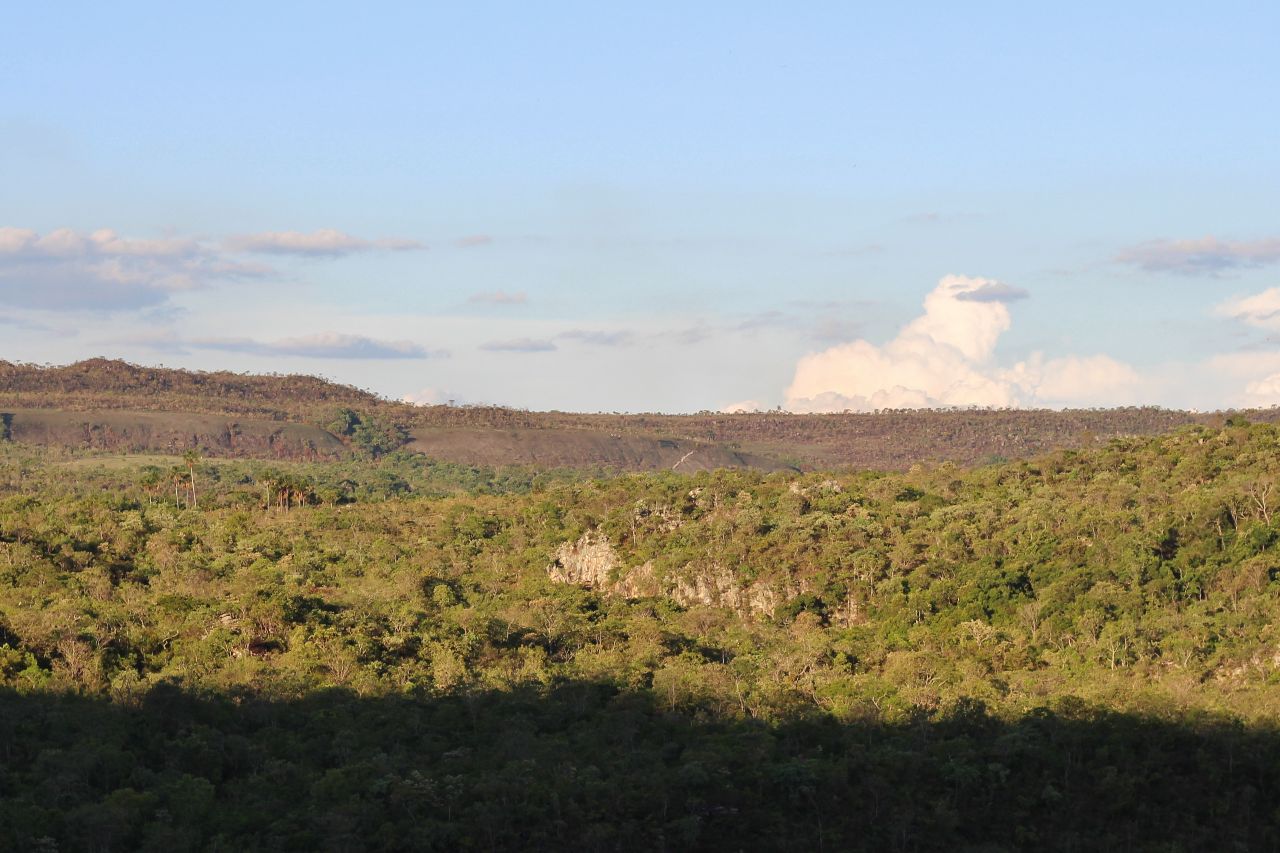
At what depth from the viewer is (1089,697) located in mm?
62719

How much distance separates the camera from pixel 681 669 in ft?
229

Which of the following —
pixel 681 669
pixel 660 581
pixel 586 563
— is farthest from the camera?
pixel 586 563

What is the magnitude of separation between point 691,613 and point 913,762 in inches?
1250

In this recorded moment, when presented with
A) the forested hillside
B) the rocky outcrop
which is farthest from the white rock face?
the forested hillside

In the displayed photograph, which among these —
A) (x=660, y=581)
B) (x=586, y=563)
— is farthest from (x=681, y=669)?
(x=586, y=563)

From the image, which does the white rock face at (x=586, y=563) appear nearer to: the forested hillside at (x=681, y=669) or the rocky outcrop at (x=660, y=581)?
the rocky outcrop at (x=660, y=581)

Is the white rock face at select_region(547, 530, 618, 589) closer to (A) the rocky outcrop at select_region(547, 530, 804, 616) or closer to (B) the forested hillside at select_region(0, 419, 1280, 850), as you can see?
(A) the rocky outcrop at select_region(547, 530, 804, 616)

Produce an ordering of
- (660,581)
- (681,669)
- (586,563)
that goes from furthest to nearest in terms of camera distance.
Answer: (586,563)
(660,581)
(681,669)

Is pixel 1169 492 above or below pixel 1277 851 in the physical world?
above

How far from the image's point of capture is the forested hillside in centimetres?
5353

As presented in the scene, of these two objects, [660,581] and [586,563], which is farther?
[586,563]

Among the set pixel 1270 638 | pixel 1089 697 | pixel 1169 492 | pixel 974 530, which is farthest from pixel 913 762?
pixel 1169 492

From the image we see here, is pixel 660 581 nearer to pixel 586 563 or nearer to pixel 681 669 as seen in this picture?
pixel 586 563

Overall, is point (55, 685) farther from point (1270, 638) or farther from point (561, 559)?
point (1270, 638)
